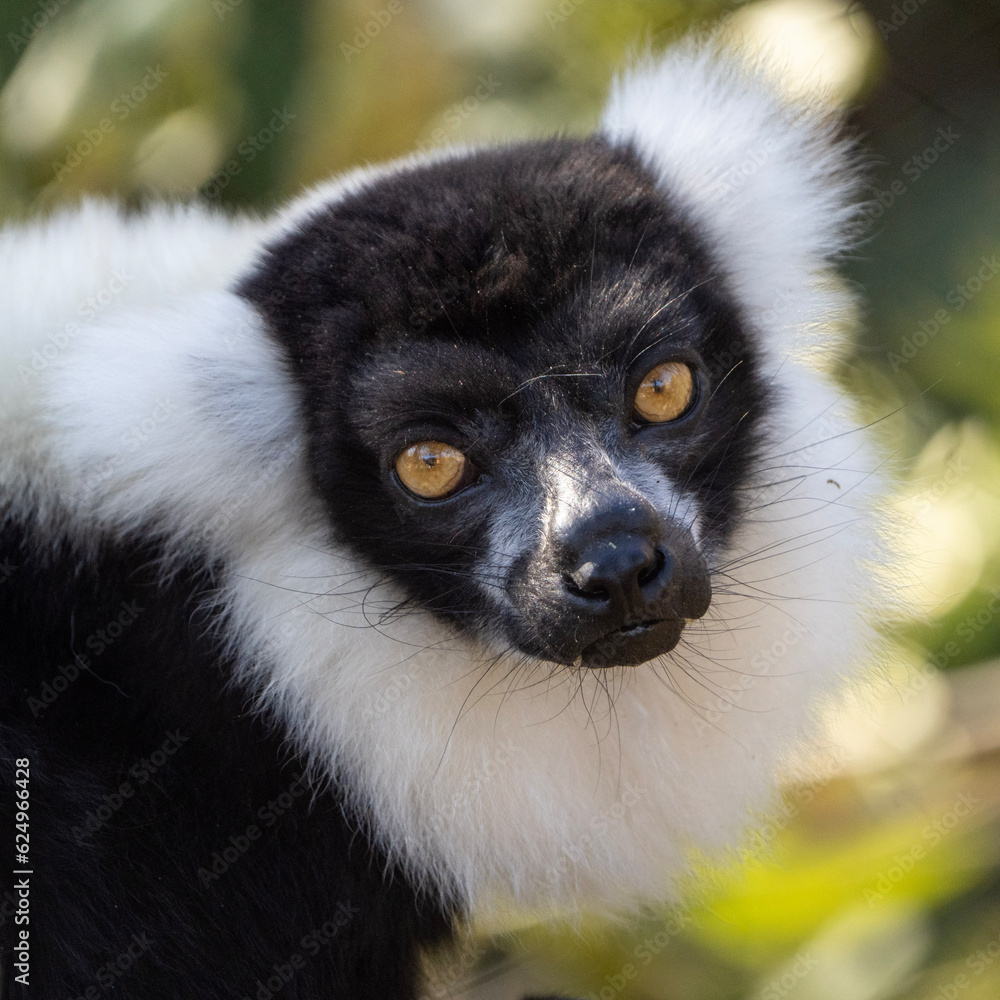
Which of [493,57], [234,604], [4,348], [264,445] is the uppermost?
[493,57]

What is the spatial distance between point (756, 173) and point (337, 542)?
4.64ft

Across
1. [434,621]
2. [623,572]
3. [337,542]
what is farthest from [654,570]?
[337,542]

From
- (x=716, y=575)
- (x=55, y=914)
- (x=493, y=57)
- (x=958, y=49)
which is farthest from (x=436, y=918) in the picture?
(x=958, y=49)

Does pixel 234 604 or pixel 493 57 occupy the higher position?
pixel 493 57

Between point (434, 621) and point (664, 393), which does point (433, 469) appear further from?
point (664, 393)

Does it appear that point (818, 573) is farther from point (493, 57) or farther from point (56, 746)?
point (493, 57)

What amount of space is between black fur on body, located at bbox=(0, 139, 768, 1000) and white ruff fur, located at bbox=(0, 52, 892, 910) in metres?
0.10

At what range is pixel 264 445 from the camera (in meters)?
2.63

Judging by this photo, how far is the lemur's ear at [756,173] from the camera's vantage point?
→ 2.91 metres

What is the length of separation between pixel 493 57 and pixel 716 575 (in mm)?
2090

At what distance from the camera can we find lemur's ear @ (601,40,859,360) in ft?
9.56

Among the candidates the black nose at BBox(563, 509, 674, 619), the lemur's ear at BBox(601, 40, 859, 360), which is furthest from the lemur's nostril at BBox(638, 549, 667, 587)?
the lemur's ear at BBox(601, 40, 859, 360)

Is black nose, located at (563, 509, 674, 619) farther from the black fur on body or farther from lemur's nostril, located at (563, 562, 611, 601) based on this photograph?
the black fur on body

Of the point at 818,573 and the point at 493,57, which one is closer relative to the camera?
the point at 818,573
